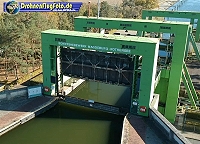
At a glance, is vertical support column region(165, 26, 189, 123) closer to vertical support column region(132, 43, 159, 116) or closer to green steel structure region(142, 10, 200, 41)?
vertical support column region(132, 43, 159, 116)

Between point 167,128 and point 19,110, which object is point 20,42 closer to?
point 19,110

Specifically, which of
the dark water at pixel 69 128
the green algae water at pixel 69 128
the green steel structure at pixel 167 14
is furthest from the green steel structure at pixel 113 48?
the green steel structure at pixel 167 14

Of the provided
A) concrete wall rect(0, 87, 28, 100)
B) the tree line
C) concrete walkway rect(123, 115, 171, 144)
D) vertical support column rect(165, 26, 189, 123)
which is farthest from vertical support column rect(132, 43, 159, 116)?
the tree line

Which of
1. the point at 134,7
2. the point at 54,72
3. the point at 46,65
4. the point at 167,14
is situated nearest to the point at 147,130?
the point at 54,72

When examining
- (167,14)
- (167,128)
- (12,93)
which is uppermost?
(167,14)

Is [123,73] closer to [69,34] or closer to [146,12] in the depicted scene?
[69,34]

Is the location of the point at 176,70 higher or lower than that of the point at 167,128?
higher

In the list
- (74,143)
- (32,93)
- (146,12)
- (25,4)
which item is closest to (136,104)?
(74,143)

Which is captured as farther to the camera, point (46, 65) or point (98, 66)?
point (46, 65)
